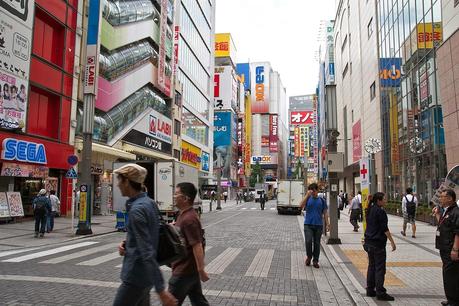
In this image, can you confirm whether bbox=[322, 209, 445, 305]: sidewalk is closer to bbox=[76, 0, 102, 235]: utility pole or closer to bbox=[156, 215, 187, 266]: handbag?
bbox=[156, 215, 187, 266]: handbag

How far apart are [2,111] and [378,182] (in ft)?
94.6

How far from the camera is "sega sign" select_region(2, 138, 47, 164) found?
18828 millimetres

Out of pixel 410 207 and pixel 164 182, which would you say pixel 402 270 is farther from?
pixel 164 182

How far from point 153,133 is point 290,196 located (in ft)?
44.2

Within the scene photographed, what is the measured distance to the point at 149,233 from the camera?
3.54 metres

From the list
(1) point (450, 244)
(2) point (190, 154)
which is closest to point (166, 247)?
(1) point (450, 244)

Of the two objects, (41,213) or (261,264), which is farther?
(41,213)

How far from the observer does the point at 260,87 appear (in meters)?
161

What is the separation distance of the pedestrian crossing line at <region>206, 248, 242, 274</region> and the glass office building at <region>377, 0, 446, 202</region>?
13.1 meters

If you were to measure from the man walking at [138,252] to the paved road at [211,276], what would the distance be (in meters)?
3.16

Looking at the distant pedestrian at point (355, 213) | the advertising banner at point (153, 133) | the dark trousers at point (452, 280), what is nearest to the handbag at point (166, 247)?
the dark trousers at point (452, 280)

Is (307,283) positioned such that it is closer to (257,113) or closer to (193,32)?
(193,32)

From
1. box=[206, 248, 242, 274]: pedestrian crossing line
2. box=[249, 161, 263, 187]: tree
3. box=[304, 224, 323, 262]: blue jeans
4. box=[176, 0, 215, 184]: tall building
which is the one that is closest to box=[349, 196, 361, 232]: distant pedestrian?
box=[206, 248, 242, 274]: pedestrian crossing line

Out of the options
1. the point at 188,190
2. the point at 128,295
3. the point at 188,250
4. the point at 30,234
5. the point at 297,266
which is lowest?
the point at 297,266
